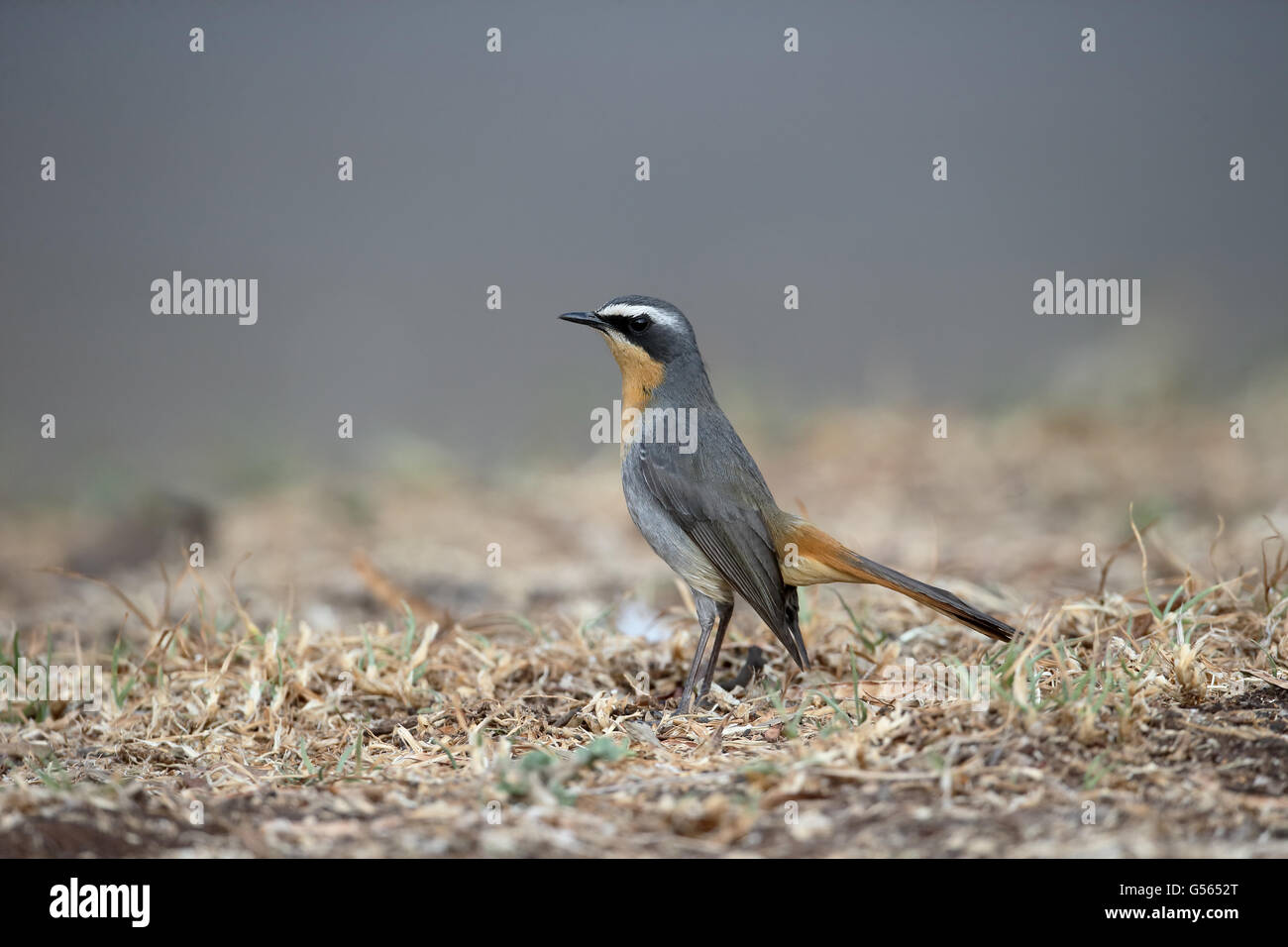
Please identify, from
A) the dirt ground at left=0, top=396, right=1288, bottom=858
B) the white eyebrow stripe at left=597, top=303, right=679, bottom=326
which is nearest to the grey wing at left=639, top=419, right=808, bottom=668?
the dirt ground at left=0, top=396, right=1288, bottom=858

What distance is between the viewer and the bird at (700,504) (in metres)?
4.77

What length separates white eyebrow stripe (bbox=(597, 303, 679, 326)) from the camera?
5215 millimetres

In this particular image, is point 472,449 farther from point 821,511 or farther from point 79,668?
point 79,668

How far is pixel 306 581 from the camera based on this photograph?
8.11 m

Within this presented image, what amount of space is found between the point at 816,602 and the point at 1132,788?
2902mm

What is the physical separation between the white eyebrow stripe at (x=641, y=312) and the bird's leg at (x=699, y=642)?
1.25 meters

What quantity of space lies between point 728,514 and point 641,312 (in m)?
1.02

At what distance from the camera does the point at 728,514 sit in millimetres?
4902

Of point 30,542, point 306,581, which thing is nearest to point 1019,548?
point 306,581

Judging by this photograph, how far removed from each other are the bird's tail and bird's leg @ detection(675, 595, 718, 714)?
14.6 inches

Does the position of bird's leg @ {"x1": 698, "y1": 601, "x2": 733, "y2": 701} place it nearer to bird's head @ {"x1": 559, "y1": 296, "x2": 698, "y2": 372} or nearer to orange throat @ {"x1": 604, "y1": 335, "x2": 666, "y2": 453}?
orange throat @ {"x1": 604, "y1": 335, "x2": 666, "y2": 453}

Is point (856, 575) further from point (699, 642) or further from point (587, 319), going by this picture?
point (587, 319)

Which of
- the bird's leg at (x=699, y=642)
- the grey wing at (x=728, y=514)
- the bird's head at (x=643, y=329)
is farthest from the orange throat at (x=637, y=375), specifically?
the bird's leg at (x=699, y=642)

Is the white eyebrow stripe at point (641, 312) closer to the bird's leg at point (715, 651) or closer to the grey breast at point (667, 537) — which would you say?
the grey breast at point (667, 537)
